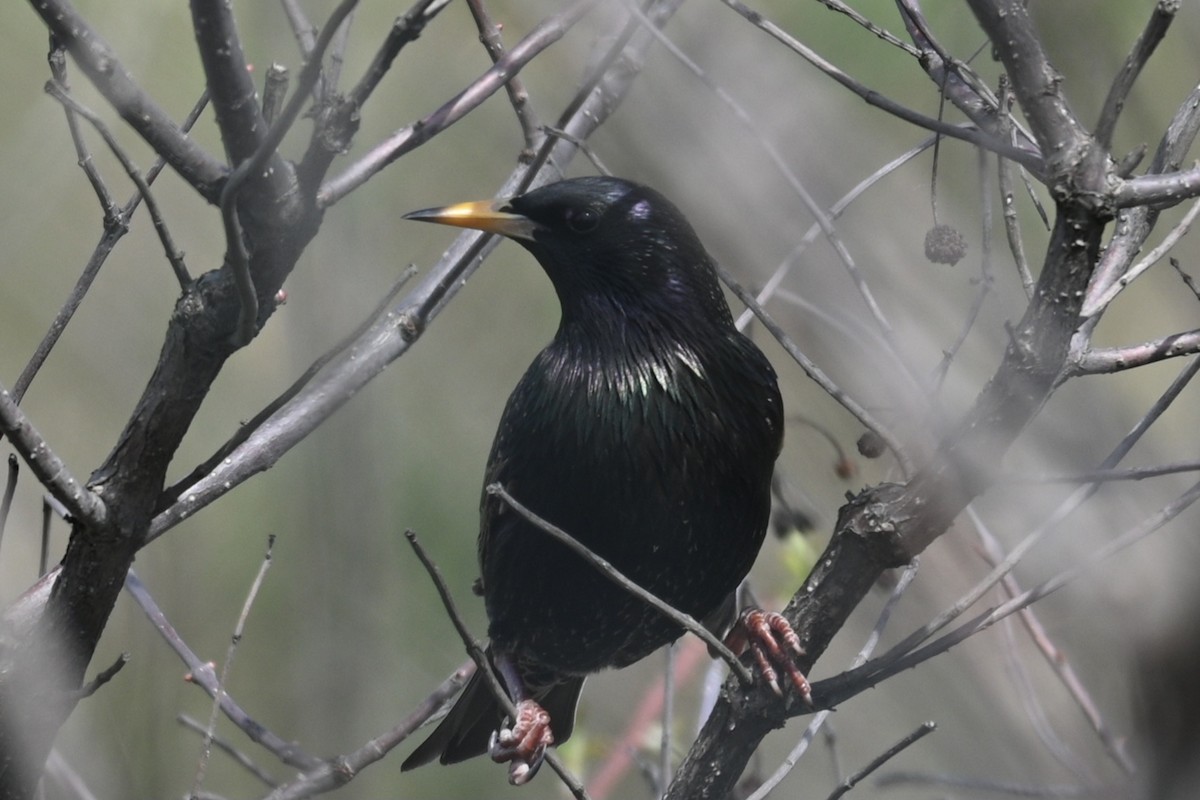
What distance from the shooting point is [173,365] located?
2.17 meters

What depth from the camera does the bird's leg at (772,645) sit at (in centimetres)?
270

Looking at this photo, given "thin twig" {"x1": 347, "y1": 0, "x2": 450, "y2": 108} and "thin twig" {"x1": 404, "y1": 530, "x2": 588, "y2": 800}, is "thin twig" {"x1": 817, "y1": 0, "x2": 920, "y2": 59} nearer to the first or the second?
"thin twig" {"x1": 347, "y1": 0, "x2": 450, "y2": 108}

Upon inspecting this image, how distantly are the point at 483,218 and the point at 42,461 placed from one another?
4.54 feet

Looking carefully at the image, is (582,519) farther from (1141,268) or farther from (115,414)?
(115,414)

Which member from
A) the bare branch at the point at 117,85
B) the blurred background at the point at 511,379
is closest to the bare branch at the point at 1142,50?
the blurred background at the point at 511,379

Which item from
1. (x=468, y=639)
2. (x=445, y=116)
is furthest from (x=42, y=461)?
(x=445, y=116)

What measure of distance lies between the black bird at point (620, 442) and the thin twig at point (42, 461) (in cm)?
113

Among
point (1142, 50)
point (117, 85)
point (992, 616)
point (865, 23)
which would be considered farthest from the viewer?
point (865, 23)

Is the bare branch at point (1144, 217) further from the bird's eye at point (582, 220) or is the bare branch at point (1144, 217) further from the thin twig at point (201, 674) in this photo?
the thin twig at point (201, 674)

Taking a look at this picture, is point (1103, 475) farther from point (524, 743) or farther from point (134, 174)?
point (524, 743)

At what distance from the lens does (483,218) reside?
3232 mm

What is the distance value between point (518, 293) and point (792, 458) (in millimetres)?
2866

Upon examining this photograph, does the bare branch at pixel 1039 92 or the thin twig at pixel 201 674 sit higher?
A: the bare branch at pixel 1039 92

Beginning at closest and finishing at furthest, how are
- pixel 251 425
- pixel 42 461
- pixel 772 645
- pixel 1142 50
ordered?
pixel 1142 50 → pixel 42 461 → pixel 251 425 → pixel 772 645
